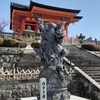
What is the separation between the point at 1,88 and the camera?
859 centimetres

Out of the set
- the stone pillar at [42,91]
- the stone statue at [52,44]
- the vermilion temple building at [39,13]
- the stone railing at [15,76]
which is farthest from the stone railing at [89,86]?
the vermilion temple building at [39,13]

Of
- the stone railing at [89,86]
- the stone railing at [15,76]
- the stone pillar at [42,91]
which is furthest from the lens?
the stone railing at [15,76]

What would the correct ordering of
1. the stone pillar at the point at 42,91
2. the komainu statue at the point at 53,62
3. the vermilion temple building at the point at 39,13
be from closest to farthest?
the stone pillar at the point at 42,91
the komainu statue at the point at 53,62
the vermilion temple building at the point at 39,13

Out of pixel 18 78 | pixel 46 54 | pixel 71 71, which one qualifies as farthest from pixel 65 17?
pixel 46 54

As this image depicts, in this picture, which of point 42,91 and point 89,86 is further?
point 89,86

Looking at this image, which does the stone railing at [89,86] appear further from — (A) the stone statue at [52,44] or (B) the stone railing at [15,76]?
(A) the stone statue at [52,44]

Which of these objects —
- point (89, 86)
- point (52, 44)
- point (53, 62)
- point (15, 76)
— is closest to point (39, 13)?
point (15, 76)

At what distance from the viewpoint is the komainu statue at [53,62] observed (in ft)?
19.4

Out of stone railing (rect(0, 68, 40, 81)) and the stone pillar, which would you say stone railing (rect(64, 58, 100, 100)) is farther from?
the stone pillar

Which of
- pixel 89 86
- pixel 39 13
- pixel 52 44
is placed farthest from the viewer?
pixel 39 13

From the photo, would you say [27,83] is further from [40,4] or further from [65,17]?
[65,17]

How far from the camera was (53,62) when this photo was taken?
5949 mm

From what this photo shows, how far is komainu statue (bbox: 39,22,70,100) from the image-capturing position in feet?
19.4

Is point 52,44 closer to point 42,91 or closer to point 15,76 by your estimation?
point 42,91
